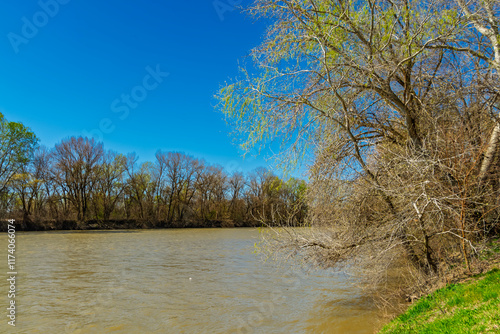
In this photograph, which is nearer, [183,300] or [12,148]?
[183,300]

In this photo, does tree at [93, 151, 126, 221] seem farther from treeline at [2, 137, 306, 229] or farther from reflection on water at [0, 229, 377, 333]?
reflection on water at [0, 229, 377, 333]

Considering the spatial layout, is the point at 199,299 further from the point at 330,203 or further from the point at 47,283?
the point at 47,283

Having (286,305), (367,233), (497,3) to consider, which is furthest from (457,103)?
(286,305)

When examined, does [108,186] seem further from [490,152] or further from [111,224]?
[490,152]

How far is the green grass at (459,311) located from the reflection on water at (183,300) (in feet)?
4.06

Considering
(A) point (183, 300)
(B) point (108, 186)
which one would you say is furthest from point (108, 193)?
(A) point (183, 300)

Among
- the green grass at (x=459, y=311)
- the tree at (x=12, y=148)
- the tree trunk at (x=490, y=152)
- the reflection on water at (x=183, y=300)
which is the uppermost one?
the tree at (x=12, y=148)

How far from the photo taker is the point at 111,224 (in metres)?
49.4

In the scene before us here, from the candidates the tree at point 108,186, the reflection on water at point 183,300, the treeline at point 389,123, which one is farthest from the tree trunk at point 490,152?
the tree at point 108,186

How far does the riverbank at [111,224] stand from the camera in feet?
130

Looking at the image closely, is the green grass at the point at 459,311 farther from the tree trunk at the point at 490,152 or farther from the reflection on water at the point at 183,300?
the tree trunk at the point at 490,152

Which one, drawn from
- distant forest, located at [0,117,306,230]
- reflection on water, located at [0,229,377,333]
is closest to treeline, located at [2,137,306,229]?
distant forest, located at [0,117,306,230]

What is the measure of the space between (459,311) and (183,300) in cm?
669

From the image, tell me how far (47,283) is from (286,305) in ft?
26.6
